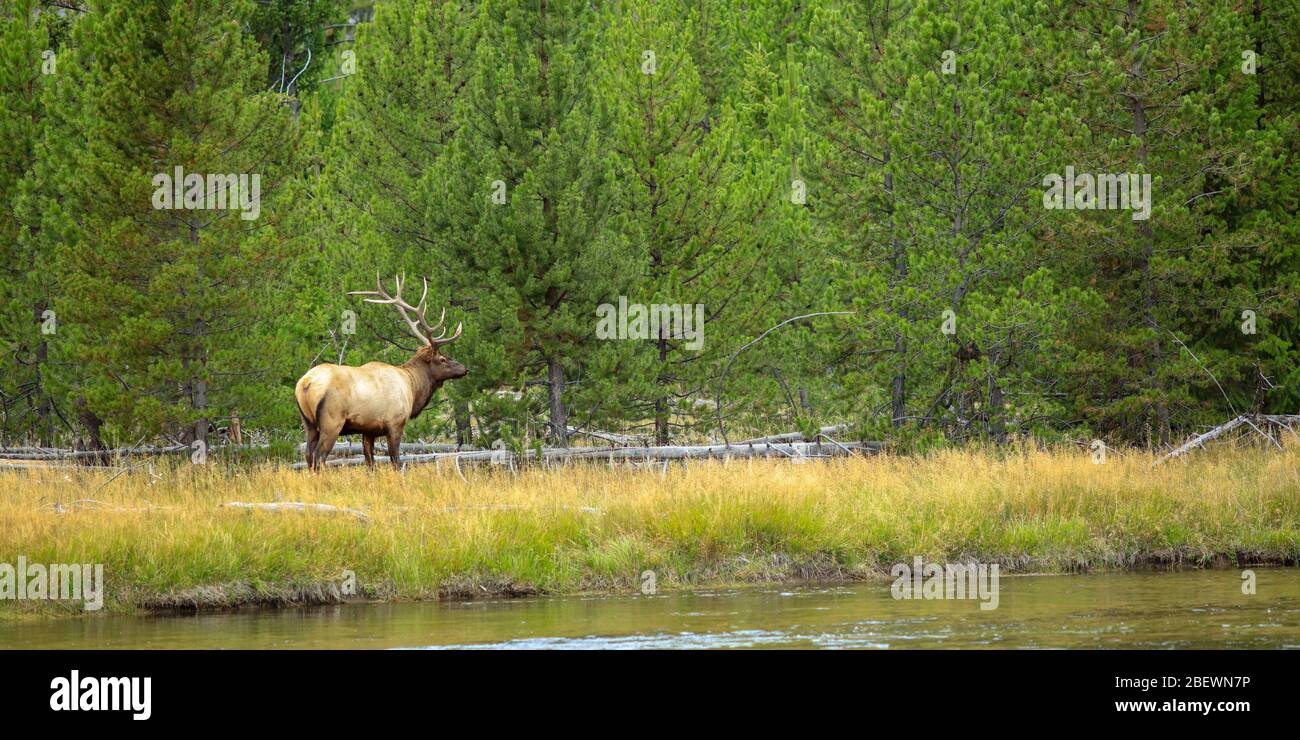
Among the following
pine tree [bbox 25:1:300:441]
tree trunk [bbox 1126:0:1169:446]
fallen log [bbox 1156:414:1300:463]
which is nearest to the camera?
pine tree [bbox 25:1:300:441]

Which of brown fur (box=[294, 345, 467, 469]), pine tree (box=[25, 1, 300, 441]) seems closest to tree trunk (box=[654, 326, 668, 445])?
brown fur (box=[294, 345, 467, 469])

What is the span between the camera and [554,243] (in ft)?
65.6

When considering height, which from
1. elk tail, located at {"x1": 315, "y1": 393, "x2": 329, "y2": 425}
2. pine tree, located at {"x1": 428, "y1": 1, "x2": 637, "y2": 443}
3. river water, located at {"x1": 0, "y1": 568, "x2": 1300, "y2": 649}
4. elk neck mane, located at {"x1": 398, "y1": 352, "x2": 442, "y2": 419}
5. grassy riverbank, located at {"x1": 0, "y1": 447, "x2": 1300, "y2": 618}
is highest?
pine tree, located at {"x1": 428, "y1": 1, "x2": 637, "y2": 443}

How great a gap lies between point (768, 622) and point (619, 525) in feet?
10.9

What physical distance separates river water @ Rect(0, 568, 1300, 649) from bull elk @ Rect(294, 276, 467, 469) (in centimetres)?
472

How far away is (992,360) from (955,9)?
5.12 metres

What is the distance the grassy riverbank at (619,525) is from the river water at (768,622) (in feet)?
1.57

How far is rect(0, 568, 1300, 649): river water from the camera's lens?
33.2 ft

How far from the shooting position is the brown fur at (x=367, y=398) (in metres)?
17.1

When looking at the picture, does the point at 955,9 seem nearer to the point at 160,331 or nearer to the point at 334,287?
the point at 334,287

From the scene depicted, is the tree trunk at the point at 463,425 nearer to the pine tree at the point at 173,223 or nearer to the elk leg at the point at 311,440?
the pine tree at the point at 173,223

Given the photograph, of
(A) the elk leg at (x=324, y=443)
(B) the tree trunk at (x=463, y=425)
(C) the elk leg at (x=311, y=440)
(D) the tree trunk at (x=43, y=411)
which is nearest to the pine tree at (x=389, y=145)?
(B) the tree trunk at (x=463, y=425)

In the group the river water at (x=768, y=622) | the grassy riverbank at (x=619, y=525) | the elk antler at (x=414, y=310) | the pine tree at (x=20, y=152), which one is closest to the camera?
the river water at (x=768, y=622)

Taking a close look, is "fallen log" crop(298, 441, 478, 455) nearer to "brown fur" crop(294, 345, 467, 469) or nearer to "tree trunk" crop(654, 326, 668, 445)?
"brown fur" crop(294, 345, 467, 469)
